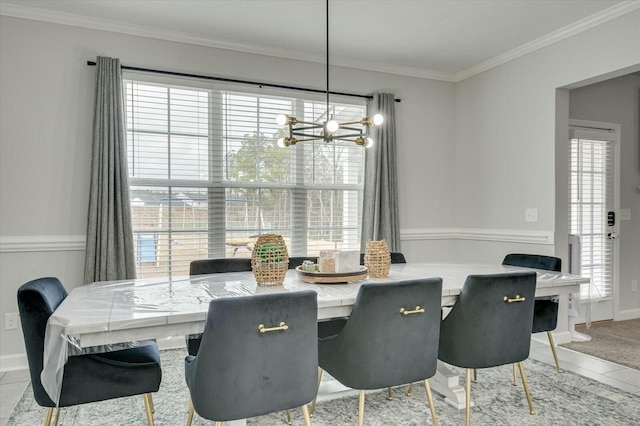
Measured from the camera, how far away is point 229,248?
3.96 m

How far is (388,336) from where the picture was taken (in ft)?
6.51

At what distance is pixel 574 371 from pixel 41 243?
13.2ft

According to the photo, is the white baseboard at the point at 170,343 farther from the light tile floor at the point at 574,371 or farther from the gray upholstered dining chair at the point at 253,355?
the gray upholstered dining chair at the point at 253,355

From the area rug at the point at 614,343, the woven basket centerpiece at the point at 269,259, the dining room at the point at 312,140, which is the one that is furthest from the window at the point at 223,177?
the area rug at the point at 614,343

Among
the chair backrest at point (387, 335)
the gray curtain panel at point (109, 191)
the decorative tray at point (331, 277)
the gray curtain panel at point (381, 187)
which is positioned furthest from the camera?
the gray curtain panel at point (381, 187)

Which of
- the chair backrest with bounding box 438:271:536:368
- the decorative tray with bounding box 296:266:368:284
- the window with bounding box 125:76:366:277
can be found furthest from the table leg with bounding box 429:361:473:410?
the window with bounding box 125:76:366:277

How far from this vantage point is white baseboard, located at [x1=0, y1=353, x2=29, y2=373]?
3.26 metres

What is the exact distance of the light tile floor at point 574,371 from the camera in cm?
279

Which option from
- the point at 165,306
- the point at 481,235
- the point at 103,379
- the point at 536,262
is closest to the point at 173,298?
the point at 165,306

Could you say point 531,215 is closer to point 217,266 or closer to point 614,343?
point 614,343

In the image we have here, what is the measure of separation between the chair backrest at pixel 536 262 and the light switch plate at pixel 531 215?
741 millimetres

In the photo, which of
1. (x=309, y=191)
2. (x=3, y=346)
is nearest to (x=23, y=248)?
(x=3, y=346)

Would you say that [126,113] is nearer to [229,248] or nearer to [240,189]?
[240,189]

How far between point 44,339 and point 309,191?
2.79 metres
